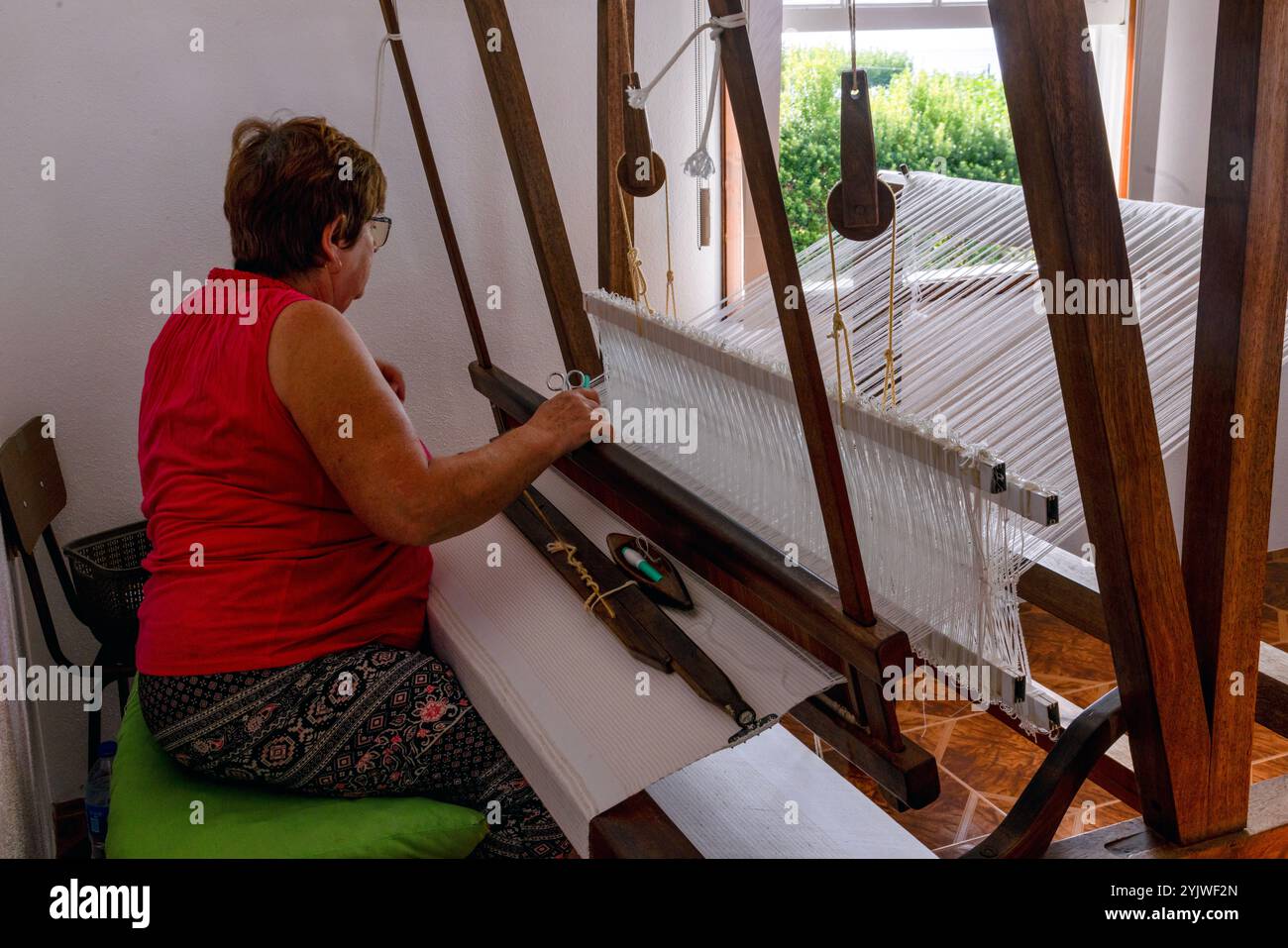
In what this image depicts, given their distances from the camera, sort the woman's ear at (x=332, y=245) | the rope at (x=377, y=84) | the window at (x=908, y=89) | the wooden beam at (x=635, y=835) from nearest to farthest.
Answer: the wooden beam at (x=635, y=835) → the woman's ear at (x=332, y=245) → the rope at (x=377, y=84) → the window at (x=908, y=89)

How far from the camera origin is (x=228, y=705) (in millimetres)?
1504

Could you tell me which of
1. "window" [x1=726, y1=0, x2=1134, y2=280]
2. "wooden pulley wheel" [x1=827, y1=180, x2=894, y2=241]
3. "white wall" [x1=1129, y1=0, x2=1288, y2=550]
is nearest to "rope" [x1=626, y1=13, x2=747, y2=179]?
"wooden pulley wheel" [x1=827, y1=180, x2=894, y2=241]

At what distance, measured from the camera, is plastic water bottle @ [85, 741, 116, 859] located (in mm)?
2082

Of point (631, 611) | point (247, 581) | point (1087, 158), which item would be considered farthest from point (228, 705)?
point (1087, 158)

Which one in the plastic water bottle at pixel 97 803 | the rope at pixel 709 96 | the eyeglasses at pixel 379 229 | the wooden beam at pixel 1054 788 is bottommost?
the plastic water bottle at pixel 97 803

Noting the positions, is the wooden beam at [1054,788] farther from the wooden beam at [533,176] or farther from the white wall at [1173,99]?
the white wall at [1173,99]

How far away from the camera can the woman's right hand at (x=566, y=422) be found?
60.2 inches

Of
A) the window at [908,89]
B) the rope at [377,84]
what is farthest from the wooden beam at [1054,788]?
the window at [908,89]

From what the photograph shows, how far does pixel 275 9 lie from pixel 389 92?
0.85 feet

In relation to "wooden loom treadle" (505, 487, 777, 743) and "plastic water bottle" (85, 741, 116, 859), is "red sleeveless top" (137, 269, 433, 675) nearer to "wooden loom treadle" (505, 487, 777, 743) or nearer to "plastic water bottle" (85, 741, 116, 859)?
"wooden loom treadle" (505, 487, 777, 743)

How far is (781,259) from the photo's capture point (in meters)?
1.03

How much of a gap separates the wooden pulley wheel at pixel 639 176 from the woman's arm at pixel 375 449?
0.42 metres
